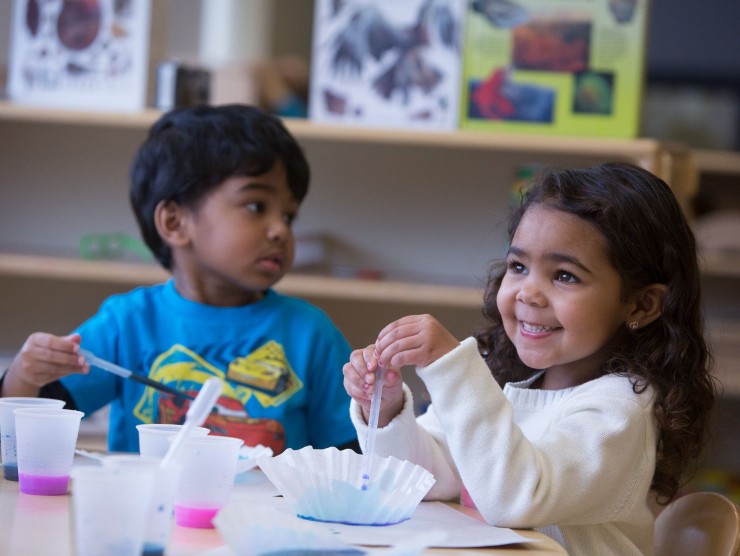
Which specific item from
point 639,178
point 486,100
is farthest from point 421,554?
point 486,100

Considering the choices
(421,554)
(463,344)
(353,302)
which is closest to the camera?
(421,554)

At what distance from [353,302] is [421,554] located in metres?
1.76

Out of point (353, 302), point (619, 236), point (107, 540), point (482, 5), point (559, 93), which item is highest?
point (482, 5)

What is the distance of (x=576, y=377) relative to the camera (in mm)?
1384

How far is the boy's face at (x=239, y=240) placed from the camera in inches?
72.2

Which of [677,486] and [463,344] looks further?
[677,486]

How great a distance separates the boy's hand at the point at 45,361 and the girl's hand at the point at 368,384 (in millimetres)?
394

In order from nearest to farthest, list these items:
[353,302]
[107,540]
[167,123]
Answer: [107,540] → [167,123] → [353,302]

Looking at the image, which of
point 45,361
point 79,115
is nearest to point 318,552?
point 45,361

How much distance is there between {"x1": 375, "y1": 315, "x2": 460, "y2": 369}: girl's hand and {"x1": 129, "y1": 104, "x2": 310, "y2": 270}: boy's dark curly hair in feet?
2.47

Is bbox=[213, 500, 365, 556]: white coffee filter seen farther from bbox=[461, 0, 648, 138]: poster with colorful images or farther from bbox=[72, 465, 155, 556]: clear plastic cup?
bbox=[461, 0, 648, 138]: poster with colorful images

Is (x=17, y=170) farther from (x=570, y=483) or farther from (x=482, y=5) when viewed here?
(x=570, y=483)

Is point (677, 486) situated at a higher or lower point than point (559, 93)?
lower

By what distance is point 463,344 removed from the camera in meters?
1.15
